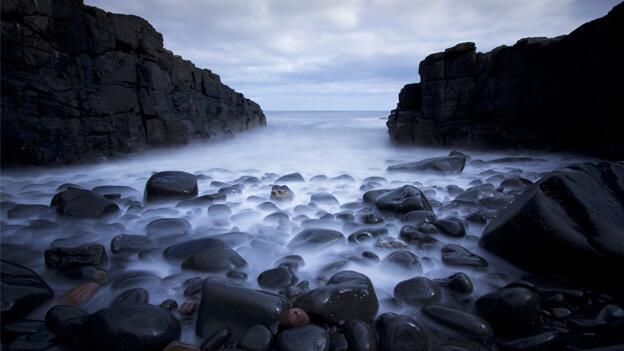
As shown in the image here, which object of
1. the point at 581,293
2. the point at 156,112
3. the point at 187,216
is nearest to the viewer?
the point at 581,293

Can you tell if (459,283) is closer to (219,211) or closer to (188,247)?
(188,247)

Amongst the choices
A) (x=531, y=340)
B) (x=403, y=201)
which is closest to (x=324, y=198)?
(x=403, y=201)

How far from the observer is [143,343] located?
4.95ft

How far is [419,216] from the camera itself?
3.21m

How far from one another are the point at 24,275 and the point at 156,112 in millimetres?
6674

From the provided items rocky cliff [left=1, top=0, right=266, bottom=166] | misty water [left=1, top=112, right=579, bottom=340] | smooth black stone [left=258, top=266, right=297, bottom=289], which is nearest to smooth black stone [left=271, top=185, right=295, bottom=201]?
misty water [left=1, top=112, right=579, bottom=340]

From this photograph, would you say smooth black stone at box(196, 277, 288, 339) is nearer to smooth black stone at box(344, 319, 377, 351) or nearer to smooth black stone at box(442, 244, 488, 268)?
smooth black stone at box(344, 319, 377, 351)

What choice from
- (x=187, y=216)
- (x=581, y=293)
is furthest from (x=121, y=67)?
(x=581, y=293)

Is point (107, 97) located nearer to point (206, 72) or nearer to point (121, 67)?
point (121, 67)

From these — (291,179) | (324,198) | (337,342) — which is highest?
(291,179)

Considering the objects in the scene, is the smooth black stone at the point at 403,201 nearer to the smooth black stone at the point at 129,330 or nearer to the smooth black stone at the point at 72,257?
the smooth black stone at the point at 129,330

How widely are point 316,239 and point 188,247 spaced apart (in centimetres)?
110

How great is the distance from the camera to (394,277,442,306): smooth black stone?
1957 millimetres

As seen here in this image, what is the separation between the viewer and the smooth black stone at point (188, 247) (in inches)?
100
